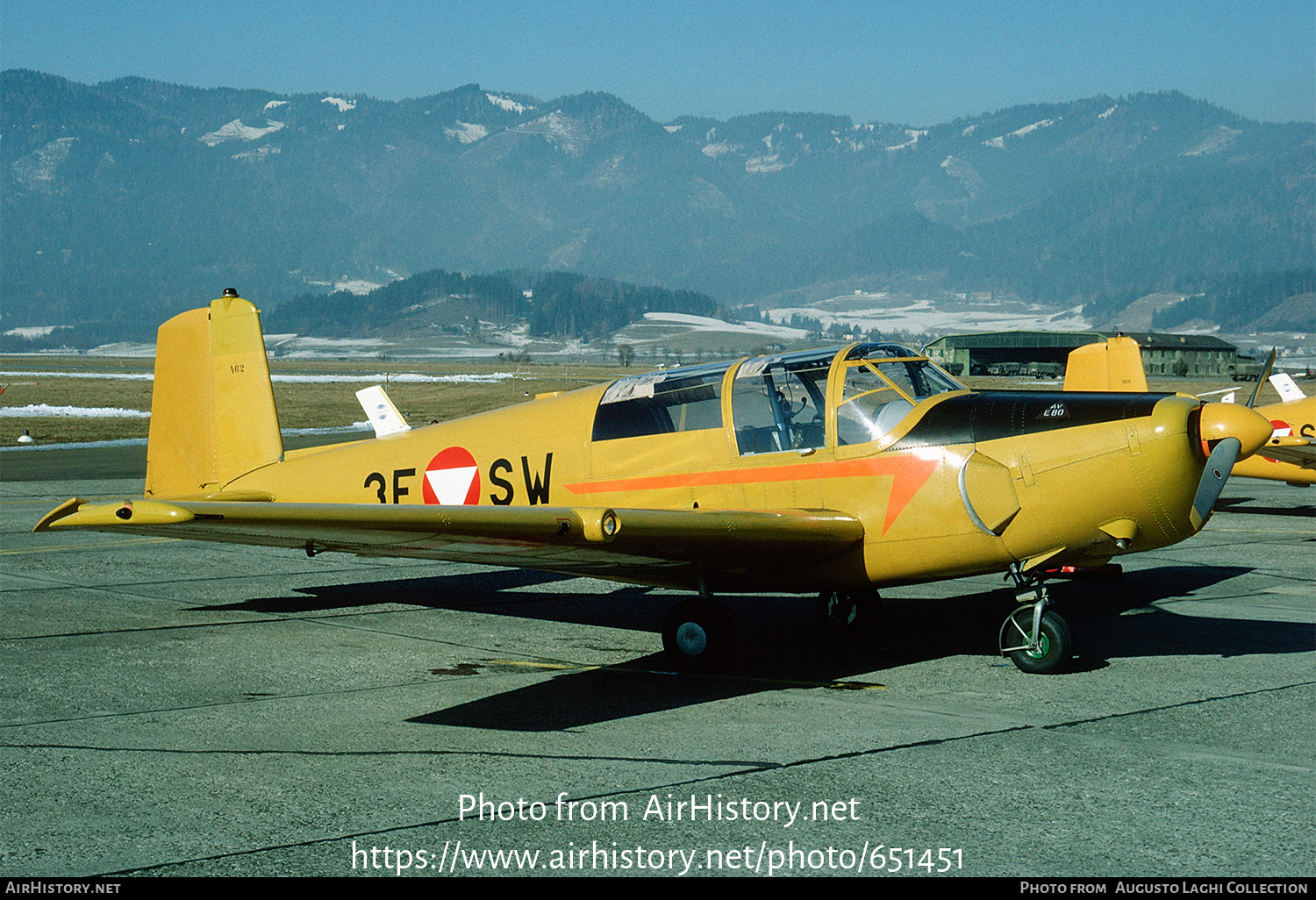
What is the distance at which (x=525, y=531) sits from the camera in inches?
274

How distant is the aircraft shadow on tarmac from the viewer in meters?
7.47

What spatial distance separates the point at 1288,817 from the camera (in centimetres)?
514

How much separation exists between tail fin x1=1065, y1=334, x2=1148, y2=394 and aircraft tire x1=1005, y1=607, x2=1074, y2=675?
850 centimetres

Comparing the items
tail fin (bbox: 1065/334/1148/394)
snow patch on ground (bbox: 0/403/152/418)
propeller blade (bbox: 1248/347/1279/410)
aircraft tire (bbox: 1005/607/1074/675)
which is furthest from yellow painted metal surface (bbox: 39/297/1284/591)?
snow patch on ground (bbox: 0/403/152/418)

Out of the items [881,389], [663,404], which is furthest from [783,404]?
[663,404]

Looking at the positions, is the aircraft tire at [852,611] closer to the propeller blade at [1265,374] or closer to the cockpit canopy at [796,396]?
the cockpit canopy at [796,396]

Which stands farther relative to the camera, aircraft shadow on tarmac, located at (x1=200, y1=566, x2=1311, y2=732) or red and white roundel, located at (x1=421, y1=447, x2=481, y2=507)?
red and white roundel, located at (x1=421, y1=447, x2=481, y2=507)

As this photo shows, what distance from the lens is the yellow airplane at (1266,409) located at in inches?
628

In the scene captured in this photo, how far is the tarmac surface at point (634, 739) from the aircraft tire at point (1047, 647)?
0.35ft

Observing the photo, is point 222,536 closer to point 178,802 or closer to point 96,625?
point 178,802

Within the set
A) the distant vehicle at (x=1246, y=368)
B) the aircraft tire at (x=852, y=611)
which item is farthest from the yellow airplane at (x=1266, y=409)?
the distant vehicle at (x=1246, y=368)

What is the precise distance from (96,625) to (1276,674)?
9.44m

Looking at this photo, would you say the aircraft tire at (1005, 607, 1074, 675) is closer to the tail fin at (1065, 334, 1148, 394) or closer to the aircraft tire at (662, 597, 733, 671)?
the aircraft tire at (662, 597, 733, 671)

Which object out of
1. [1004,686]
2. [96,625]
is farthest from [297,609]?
[1004,686]
